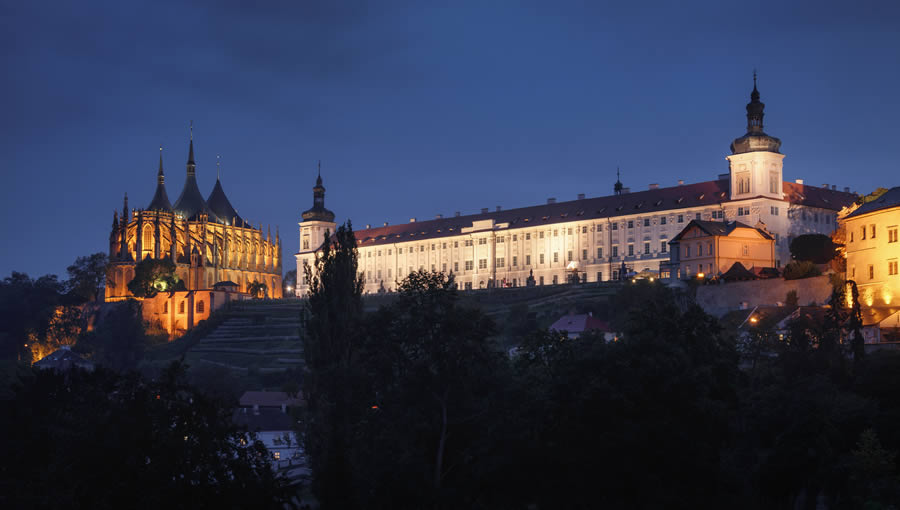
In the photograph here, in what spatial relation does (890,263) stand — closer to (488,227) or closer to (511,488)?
(511,488)

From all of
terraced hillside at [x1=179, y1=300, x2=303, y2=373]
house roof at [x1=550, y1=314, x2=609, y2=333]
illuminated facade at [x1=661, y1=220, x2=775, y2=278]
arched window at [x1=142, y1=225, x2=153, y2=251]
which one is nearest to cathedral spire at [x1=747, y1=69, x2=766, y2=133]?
illuminated facade at [x1=661, y1=220, x2=775, y2=278]

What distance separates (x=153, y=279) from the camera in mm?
144250

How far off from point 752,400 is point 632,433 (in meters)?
11.0

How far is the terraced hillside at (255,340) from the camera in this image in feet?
378

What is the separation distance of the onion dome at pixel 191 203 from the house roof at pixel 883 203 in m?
103

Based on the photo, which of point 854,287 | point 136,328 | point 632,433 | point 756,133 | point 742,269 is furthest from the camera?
point 136,328

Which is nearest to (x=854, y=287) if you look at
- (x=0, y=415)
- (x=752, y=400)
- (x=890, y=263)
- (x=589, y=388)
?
(x=890, y=263)

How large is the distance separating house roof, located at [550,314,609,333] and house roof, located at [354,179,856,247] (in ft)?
86.2

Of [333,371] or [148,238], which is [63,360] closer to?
[148,238]

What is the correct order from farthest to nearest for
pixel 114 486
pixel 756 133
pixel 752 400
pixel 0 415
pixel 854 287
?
pixel 756 133
pixel 854 287
pixel 752 400
pixel 0 415
pixel 114 486

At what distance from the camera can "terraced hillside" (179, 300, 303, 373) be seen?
378 feet

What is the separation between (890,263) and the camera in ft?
249

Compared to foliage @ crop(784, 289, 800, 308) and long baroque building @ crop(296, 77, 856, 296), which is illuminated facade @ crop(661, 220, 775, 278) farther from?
foliage @ crop(784, 289, 800, 308)

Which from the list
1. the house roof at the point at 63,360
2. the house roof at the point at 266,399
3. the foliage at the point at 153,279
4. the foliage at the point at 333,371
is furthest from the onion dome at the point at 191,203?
the foliage at the point at 333,371
